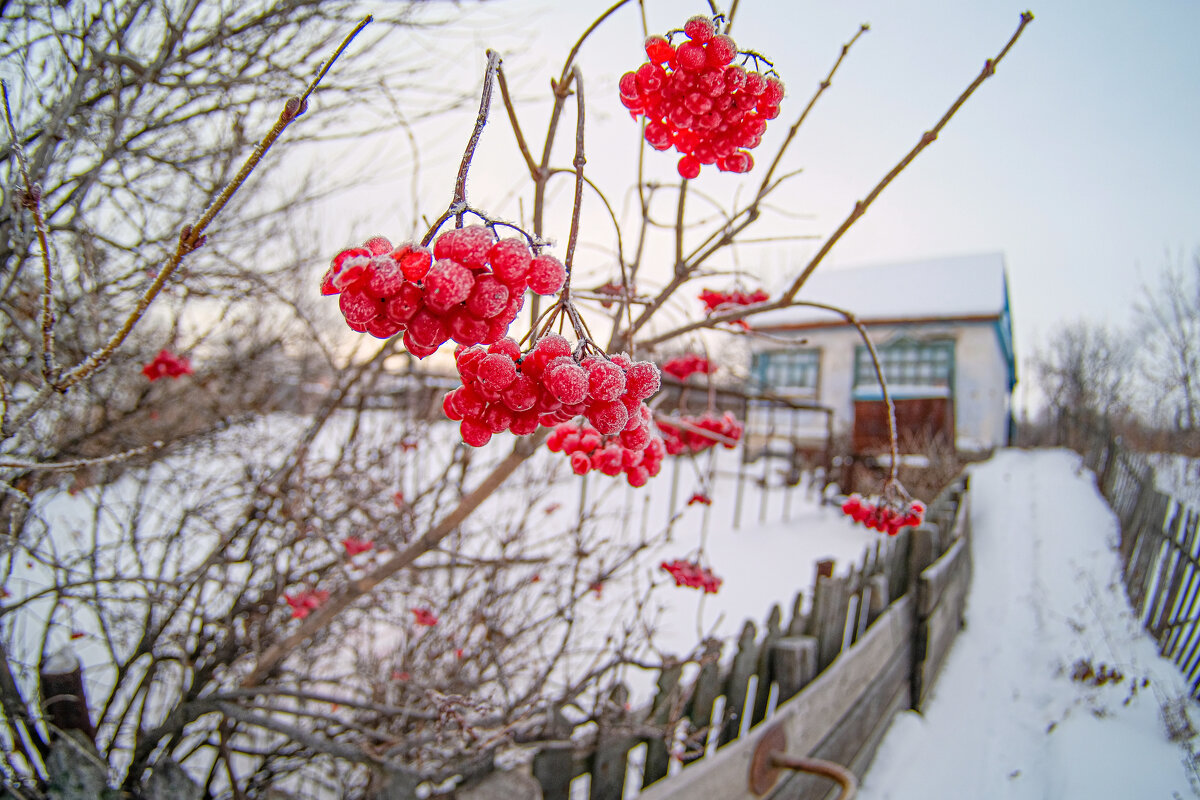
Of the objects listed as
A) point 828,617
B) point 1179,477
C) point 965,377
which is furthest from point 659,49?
point 965,377

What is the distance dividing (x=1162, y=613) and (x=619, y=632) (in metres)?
4.52

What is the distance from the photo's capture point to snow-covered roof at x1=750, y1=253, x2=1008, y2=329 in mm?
16750

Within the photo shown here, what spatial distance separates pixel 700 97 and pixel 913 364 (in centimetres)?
1790

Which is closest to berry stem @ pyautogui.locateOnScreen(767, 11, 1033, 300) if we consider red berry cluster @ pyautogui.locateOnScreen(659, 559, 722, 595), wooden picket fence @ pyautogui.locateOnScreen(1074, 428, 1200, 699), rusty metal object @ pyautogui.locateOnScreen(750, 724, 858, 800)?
red berry cluster @ pyautogui.locateOnScreen(659, 559, 722, 595)

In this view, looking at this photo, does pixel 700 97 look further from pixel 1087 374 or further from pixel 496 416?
pixel 1087 374

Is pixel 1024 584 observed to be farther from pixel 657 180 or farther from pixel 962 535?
pixel 657 180

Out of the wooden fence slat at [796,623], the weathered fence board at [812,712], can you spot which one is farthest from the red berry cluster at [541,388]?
the wooden fence slat at [796,623]

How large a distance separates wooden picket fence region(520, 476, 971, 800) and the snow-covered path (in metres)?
0.21

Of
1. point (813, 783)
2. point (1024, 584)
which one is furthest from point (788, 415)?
point (813, 783)

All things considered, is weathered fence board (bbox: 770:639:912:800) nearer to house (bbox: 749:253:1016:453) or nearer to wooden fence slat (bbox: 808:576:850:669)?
wooden fence slat (bbox: 808:576:850:669)

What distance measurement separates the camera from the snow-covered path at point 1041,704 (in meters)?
2.86

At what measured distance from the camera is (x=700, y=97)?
1.02 metres

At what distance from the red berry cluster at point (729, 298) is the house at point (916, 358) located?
1298 centimetres

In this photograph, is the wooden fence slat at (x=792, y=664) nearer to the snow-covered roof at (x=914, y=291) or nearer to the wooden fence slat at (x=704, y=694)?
the wooden fence slat at (x=704, y=694)
